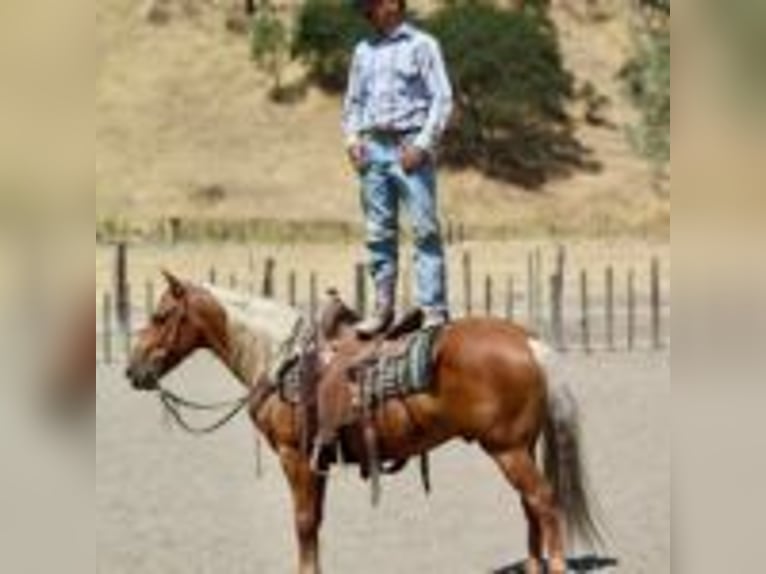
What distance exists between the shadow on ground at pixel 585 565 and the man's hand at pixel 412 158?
1.57m

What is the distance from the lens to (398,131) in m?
5.39

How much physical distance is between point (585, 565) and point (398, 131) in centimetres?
173

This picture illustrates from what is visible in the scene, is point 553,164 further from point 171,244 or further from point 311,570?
point 311,570

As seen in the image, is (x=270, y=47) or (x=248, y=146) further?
(x=270, y=47)

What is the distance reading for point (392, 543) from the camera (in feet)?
22.8

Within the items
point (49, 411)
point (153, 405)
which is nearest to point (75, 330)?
point (49, 411)

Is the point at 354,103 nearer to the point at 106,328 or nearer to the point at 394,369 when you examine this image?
the point at 394,369

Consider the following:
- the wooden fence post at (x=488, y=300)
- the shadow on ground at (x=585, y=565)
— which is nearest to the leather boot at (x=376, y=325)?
the shadow on ground at (x=585, y=565)

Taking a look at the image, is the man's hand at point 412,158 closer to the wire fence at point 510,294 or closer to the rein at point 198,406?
the rein at point 198,406

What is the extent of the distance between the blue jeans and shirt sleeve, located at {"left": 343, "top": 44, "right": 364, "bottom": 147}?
0.19 ft

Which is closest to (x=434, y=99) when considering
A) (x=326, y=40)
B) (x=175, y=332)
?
(x=175, y=332)

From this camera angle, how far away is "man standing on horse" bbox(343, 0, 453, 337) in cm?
530

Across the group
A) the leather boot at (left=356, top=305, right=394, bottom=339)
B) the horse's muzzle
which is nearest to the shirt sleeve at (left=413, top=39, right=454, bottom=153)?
the leather boot at (left=356, top=305, right=394, bottom=339)

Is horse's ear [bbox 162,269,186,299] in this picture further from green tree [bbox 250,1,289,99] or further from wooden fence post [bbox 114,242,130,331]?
green tree [bbox 250,1,289,99]
